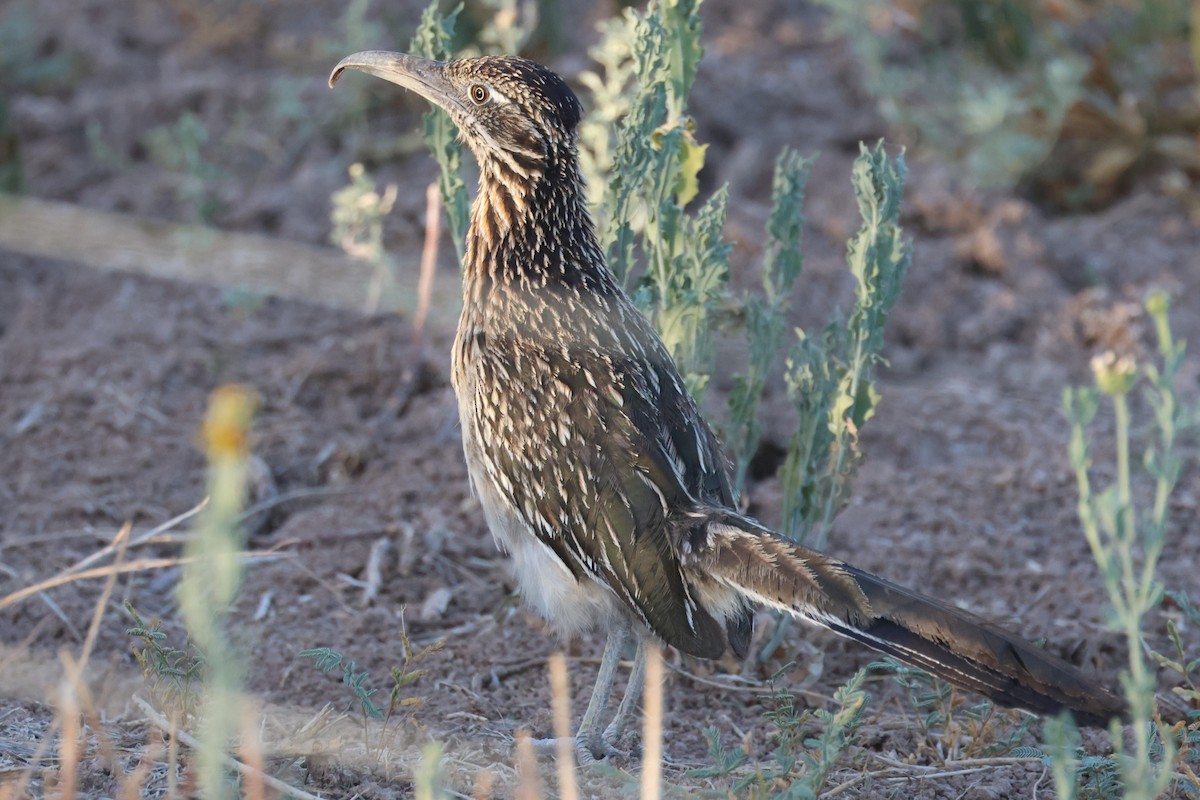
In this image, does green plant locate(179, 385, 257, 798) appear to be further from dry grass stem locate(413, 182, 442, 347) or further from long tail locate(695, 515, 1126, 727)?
dry grass stem locate(413, 182, 442, 347)

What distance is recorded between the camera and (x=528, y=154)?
13.4ft

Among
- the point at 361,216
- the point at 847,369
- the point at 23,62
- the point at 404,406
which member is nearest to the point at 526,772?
the point at 847,369

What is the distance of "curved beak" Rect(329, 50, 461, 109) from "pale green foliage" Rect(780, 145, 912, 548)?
1243 millimetres

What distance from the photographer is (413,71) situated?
4234mm

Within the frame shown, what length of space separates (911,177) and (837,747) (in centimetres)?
492

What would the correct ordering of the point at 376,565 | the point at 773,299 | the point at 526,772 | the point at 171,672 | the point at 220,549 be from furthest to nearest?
1. the point at 376,565
2. the point at 773,299
3. the point at 171,672
4. the point at 526,772
5. the point at 220,549

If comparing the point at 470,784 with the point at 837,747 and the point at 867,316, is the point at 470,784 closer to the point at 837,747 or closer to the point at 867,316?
the point at 837,747

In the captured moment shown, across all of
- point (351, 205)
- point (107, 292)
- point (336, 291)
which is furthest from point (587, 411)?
point (107, 292)

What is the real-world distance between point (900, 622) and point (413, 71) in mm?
2182

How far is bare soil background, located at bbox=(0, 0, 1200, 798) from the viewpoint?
4.06 metres

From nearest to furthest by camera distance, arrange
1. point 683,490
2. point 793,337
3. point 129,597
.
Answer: point 683,490 → point 129,597 → point 793,337

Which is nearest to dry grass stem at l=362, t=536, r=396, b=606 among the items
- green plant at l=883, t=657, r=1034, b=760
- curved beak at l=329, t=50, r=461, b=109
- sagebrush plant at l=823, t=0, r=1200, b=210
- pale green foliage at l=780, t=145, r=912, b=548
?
pale green foliage at l=780, t=145, r=912, b=548

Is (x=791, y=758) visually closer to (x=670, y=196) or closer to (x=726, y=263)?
(x=726, y=263)

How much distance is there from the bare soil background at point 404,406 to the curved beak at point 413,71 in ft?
4.64
